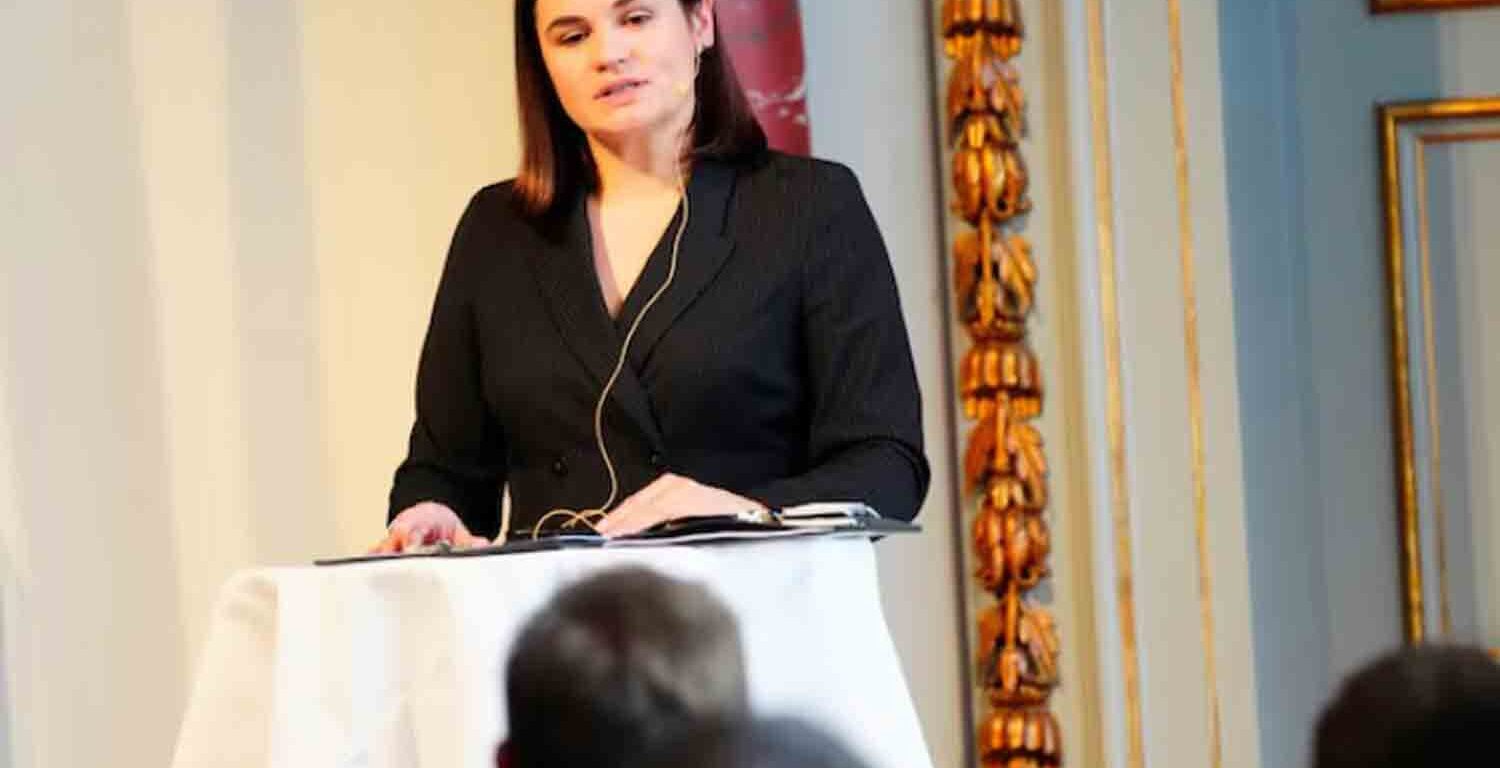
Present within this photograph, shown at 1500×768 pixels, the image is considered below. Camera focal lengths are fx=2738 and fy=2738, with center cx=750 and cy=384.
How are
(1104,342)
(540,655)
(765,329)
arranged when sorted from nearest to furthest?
(540,655) < (765,329) < (1104,342)

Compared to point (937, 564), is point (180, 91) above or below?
above

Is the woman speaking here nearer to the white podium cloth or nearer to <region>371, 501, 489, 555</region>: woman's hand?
<region>371, 501, 489, 555</region>: woman's hand

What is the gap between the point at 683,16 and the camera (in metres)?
2.63

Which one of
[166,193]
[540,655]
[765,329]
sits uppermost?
[166,193]

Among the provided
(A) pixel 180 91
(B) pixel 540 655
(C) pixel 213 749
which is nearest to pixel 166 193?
(A) pixel 180 91

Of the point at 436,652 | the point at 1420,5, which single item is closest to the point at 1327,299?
the point at 1420,5

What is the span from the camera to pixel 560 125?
269cm

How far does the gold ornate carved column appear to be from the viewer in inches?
142

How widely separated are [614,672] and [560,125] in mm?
1720

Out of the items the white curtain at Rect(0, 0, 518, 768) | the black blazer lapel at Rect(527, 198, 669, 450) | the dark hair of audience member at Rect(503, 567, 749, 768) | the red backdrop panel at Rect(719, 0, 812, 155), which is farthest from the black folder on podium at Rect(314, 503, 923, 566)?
the white curtain at Rect(0, 0, 518, 768)

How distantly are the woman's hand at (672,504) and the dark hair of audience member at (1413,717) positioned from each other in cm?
129

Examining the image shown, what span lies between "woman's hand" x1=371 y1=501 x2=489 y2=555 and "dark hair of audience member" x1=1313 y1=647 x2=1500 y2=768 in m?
1.46

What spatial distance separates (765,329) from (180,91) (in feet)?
4.88

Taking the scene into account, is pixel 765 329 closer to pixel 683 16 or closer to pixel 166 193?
pixel 683 16
